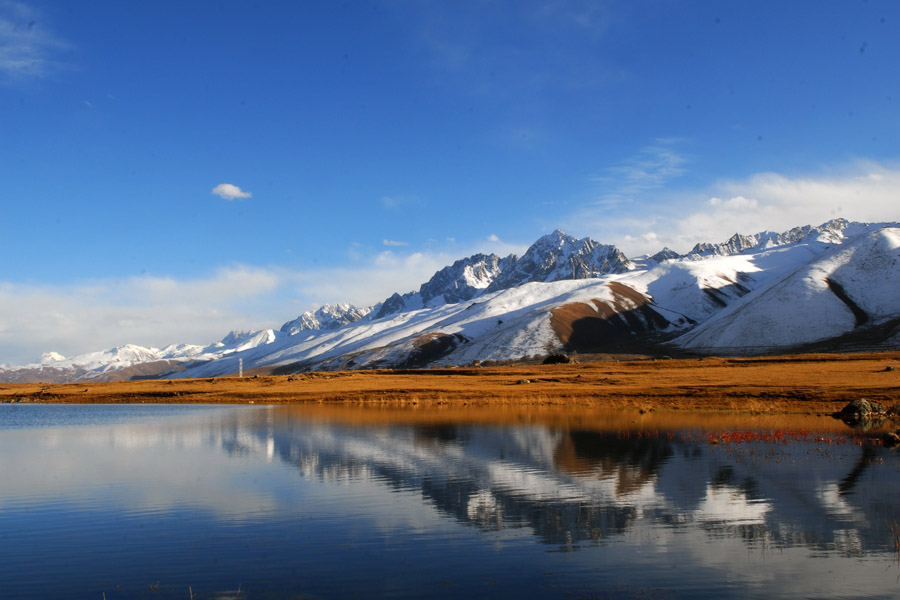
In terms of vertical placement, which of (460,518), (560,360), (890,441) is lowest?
(890,441)

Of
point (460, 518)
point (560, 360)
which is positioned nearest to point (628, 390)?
point (460, 518)

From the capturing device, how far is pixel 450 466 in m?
34.3

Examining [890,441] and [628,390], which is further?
[628,390]

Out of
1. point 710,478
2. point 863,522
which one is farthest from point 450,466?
point 863,522

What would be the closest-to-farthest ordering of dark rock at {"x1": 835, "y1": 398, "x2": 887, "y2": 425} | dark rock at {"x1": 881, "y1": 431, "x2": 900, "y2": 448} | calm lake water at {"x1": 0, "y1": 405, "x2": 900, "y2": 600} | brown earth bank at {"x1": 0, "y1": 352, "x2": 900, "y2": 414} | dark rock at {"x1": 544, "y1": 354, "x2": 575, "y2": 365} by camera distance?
calm lake water at {"x1": 0, "y1": 405, "x2": 900, "y2": 600} < dark rock at {"x1": 881, "y1": 431, "x2": 900, "y2": 448} < dark rock at {"x1": 835, "y1": 398, "x2": 887, "y2": 425} < brown earth bank at {"x1": 0, "y1": 352, "x2": 900, "y2": 414} < dark rock at {"x1": 544, "y1": 354, "x2": 575, "y2": 365}

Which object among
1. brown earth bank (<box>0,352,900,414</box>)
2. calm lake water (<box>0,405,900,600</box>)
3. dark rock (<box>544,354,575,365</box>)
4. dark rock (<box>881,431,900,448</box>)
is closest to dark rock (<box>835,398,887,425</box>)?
brown earth bank (<box>0,352,900,414</box>)

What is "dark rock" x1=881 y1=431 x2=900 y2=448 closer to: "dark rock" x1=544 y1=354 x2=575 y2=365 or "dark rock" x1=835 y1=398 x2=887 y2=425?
"dark rock" x1=835 y1=398 x2=887 y2=425

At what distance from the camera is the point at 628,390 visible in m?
85.8

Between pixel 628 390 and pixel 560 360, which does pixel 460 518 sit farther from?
pixel 560 360

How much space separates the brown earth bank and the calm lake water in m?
23.7

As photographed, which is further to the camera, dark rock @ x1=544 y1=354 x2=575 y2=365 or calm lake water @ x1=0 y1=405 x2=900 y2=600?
dark rock @ x1=544 y1=354 x2=575 y2=365

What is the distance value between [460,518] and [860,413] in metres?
42.6

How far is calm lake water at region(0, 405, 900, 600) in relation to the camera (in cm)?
1659

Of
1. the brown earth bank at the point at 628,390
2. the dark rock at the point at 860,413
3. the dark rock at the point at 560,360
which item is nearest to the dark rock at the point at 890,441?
the dark rock at the point at 860,413
